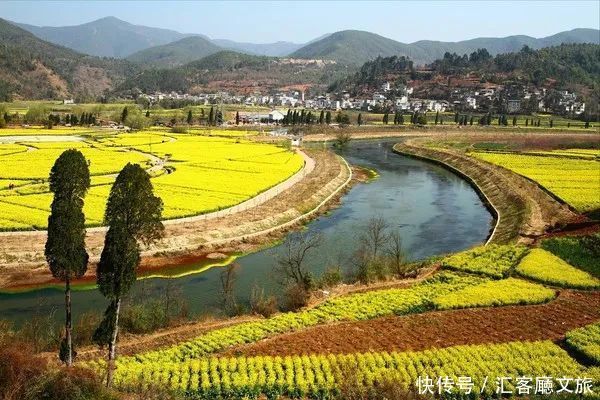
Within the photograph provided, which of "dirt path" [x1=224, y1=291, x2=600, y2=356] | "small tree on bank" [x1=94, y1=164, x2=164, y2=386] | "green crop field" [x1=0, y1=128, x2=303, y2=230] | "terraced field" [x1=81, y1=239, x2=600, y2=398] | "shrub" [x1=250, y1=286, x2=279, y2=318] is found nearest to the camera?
"small tree on bank" [x1=94, y1=164, x2=164, y2=386]

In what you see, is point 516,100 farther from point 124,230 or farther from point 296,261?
point 124,230

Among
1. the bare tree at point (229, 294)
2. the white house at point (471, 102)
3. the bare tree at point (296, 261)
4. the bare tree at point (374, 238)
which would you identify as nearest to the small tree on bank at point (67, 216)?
the bare tree at point (229, 294)

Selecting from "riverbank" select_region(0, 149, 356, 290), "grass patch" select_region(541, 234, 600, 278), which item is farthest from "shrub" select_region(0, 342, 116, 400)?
"grass patch" select_region(541, 234, 600, 278)

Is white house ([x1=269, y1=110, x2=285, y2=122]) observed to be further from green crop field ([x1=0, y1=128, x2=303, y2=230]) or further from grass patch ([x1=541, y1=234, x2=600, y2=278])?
grass patch ([x1=541, y1=234, x2=600, y2=278])

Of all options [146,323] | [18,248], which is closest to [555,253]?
[146,323]

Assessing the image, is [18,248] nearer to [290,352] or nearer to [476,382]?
[290,352]

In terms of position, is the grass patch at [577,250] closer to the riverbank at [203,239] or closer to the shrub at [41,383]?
the riverbank at [203,239]
